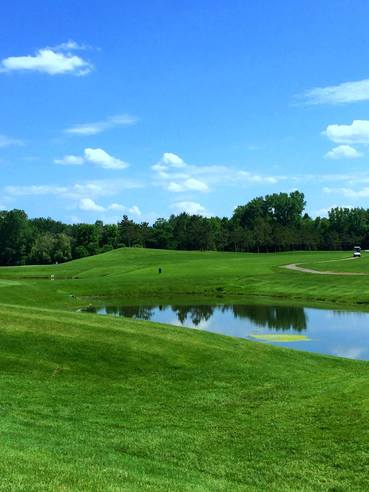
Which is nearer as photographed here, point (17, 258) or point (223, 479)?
point (223, 479)

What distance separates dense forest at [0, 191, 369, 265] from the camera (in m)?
158

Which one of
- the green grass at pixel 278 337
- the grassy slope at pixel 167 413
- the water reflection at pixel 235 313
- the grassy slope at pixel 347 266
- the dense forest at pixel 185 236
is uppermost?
the dense forest at pixel 185 236

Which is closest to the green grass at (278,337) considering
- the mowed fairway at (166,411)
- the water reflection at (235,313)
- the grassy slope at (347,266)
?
the water reflection at (235,313)

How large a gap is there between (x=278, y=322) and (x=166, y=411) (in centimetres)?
2807

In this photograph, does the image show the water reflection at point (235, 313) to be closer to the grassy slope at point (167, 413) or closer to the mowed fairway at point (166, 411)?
the mowed fairway at point (166, 411)

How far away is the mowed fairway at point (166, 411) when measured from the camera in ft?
31.6

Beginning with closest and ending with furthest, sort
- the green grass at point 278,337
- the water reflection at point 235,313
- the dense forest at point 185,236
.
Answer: the green grass at point 278,337, the water reflection at point 235,313, the dense forest at point 185,236

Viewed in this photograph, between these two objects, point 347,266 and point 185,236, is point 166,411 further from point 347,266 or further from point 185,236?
point 185,236

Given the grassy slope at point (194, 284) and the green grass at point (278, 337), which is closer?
the green grass at point (278, 337)

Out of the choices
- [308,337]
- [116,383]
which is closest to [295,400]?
[116,383]

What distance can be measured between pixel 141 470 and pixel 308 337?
82.2ft

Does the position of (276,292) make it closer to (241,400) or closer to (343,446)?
(241,400)

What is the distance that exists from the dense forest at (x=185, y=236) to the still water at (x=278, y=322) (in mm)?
104533

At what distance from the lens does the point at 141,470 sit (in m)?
9.79
